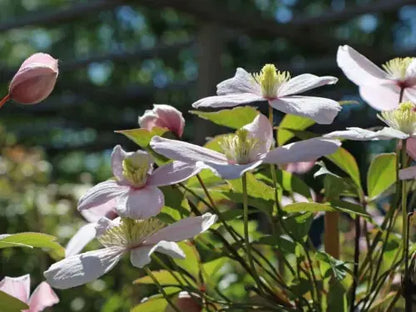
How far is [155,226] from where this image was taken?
1.85ft

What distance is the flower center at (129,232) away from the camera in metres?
0.55

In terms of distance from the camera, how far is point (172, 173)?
1.77 feet

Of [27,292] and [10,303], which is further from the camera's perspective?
[27,292]

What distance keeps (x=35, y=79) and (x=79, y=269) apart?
0.50ft

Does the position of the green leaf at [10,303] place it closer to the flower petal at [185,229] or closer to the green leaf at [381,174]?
the flower petal at [185,229]

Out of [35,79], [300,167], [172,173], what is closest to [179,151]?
[172,173]

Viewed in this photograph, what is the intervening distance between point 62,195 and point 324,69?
387 centimetres

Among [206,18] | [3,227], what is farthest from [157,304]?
[206,18]

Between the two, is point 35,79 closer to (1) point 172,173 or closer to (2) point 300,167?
(1) point 172,173

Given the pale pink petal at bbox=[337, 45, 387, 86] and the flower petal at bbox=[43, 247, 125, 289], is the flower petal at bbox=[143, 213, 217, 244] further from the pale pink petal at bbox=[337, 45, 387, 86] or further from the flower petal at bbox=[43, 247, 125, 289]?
Answer: the pale pink petal at bbox=[337, 45, 387, 86]

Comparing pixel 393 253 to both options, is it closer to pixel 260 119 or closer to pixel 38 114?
pixel 260 119

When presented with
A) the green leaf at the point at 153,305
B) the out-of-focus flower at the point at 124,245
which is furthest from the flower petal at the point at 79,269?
the green leaf at the point at 153,305

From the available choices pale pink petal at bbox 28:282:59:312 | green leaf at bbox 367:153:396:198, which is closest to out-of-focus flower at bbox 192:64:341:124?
green leaf at bbox 367:153:396:198

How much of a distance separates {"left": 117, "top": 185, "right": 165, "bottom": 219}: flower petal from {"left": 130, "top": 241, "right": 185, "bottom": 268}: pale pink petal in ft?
0.07
